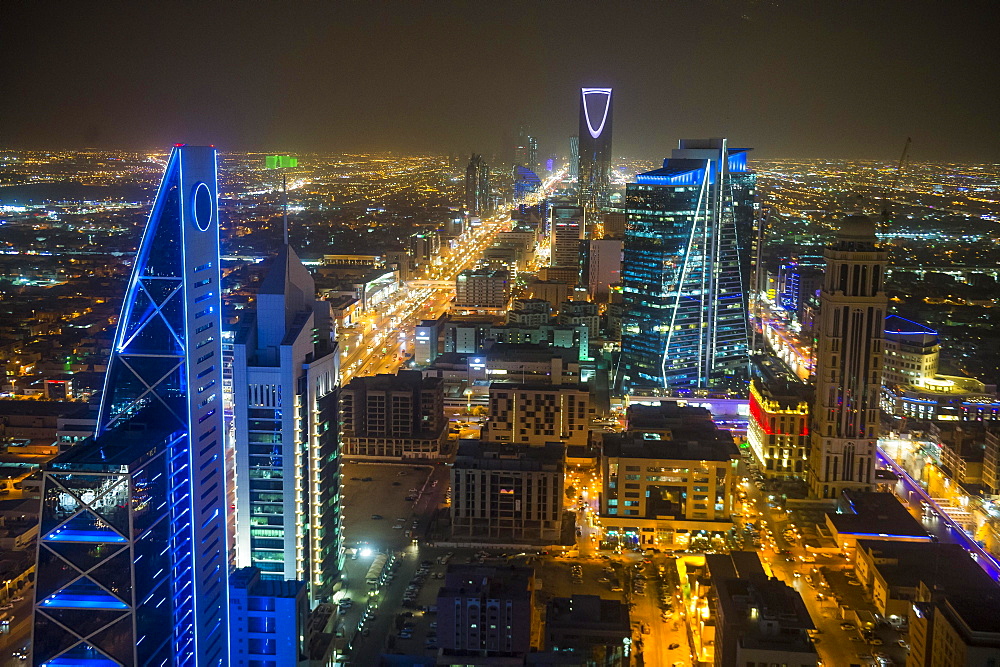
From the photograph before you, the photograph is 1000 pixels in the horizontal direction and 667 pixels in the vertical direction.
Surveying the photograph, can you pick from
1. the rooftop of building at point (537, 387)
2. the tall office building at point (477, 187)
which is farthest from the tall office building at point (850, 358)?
the tall office building at point (477, 187)

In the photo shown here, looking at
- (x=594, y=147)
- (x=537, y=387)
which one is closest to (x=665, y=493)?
(x=537, y=387)

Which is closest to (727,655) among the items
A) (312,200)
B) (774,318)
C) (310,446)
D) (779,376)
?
(310,446)

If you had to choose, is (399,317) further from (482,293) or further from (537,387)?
(537,387)

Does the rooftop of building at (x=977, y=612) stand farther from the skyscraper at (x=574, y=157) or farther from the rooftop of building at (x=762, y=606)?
the skyscraper at (x=574, y=157)

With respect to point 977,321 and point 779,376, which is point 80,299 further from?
point 977,321

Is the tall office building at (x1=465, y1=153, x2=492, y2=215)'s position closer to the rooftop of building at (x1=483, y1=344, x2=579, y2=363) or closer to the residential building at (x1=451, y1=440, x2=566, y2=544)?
the rooftop of building at (x1=483, y1=344, x2=579, y2=363)

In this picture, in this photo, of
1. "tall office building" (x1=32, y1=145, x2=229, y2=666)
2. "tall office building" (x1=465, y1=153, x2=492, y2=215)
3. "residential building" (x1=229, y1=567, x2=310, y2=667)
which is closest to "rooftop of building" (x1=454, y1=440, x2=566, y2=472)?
"residential building" (x1=229, y1=567, x2=310, y2=667)

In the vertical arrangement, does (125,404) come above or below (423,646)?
above
